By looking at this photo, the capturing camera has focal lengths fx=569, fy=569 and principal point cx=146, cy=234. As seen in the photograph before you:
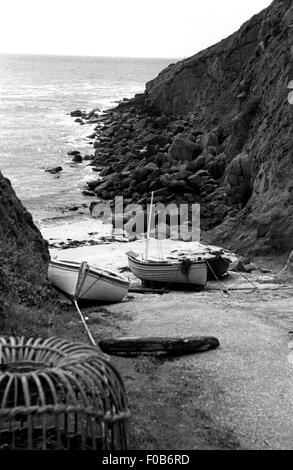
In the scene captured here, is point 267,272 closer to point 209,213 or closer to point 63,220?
point 209,213

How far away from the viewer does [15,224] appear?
15.8 m

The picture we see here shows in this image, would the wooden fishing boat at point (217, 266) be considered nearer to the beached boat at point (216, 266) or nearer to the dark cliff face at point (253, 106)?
the beached boat at point (216, 266)

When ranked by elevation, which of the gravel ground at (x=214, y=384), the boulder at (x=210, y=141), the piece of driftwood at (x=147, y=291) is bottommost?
the piece of driftwood at (x=147, y=291)

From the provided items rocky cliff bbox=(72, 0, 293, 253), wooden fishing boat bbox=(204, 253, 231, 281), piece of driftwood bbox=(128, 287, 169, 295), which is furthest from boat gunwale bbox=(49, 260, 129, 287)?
rocky cliff bbox=(72, 0, 293, 253)

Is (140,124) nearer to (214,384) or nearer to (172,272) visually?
(172,272)

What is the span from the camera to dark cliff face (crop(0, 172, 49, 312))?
38.6ft

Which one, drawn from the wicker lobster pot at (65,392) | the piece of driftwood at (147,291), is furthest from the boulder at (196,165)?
the wicker lobster pot at (65,392)

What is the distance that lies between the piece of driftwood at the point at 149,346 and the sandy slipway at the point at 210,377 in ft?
0.58

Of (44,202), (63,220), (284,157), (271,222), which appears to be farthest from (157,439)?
(44,202)

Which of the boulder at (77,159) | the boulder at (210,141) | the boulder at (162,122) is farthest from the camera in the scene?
the boulder at (162,122)

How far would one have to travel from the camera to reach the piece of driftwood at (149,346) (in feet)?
34.2

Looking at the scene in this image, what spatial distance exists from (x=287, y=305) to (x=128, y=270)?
29.0 feet

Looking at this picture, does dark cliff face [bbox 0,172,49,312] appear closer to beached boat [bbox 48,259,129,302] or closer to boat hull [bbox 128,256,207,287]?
beached boat [bbox 48,259,129,302]

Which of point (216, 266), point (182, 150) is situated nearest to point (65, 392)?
point (216, 266)
